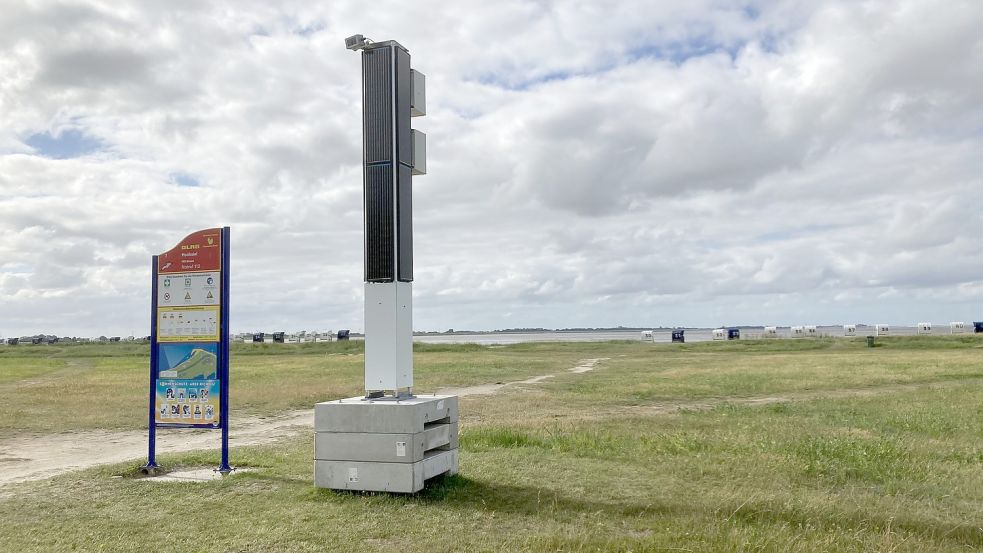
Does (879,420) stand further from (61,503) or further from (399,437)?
(61,503)

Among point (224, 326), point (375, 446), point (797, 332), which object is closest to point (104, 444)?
point (224, 326)

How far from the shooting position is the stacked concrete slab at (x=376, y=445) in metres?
9.31

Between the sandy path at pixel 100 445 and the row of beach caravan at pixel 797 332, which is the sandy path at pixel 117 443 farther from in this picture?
the row of beach caravan at pixel 797 332

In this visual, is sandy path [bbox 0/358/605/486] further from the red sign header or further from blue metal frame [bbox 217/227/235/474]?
the red sign header

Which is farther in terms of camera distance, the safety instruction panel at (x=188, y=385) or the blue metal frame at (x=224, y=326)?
the safety instruction panel at (x=188, y=385)

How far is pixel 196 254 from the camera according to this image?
12336mm

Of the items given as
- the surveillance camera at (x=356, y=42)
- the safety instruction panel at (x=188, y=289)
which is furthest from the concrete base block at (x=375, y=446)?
the surveillance camera at (x=356, y=42)

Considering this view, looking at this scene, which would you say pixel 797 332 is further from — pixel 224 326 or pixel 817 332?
pixel 224 326

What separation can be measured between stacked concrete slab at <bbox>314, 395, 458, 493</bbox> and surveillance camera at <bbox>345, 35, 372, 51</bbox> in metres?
4.76

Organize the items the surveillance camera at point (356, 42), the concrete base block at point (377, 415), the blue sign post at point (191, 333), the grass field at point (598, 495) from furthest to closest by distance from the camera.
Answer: the blue sign post at point (191, 333)
the surveillance camera at point (356, 42)
the concrete base block at point (377, 415)
the grass field at point (598, 495)

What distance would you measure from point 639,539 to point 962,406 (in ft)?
54.7

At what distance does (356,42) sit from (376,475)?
18.7ft

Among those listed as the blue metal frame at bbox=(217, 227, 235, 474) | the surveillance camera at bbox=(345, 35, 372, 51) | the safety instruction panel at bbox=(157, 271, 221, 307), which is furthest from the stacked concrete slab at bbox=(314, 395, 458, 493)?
the surveillance camera at bbox=(345, 35, 372, 51)

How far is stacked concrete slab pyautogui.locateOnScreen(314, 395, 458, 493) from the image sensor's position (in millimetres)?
9312
